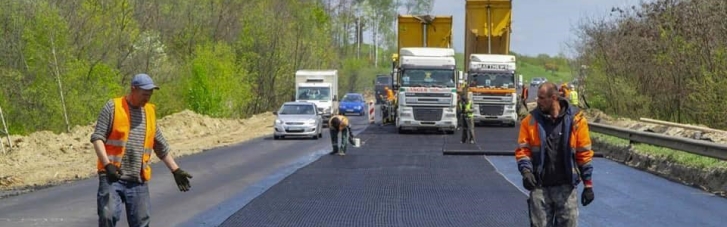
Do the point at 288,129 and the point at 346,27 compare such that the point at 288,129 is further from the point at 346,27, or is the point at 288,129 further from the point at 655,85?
the point at 346,27

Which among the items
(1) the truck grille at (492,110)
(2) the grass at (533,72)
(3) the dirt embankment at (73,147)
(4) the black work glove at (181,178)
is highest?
(4) the black work glove at (181,178)

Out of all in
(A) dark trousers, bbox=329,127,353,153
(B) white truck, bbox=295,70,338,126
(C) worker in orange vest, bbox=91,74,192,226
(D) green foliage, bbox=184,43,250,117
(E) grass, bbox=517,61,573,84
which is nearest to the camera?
(C) worker in orange vest, bbox=91,74,192,226

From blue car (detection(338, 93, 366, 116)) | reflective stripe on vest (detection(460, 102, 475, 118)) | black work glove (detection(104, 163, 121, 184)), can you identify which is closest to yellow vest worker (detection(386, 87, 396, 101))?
reflective stripe on vest (detection(460, 102, 475, 118))

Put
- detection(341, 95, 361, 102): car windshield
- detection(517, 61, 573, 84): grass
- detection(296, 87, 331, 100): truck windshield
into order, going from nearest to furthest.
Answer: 1. detection(296, 87, 331, 100): truck windshield
2. detection(341, 95, 361, 102): car windshield
3. detection(517, 61, 573, 84): grass

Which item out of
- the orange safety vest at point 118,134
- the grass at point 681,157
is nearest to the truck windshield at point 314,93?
the grass at point 681,157

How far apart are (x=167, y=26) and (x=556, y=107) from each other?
53871 millimetres

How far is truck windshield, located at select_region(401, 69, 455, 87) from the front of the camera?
38406 millimetres

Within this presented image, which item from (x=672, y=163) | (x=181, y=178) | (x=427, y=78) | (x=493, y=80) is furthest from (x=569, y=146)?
(x=493, y=80)

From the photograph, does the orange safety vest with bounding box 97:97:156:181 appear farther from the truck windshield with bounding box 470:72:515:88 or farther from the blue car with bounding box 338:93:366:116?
the blue car with bounding box 338:93:366:116

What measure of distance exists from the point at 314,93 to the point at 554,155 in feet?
137

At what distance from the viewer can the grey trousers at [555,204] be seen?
349 inches

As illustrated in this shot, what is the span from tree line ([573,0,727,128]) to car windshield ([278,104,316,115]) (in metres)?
11.6

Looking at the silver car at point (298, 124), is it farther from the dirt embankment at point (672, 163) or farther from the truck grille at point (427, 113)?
the dirt embankment at point (672, 163)

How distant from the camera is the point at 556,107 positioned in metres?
8.77
